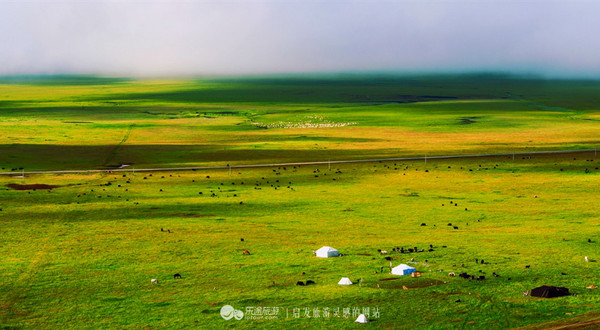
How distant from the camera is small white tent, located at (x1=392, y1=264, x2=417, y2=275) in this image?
88.0 ft

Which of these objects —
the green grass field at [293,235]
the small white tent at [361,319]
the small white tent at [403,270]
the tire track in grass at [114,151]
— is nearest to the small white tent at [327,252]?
the green grass field at [293,235]

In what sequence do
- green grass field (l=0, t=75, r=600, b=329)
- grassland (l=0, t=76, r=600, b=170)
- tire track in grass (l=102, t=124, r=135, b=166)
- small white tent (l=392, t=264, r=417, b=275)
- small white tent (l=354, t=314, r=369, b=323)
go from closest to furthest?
small white tent (l=354, t=314, r=369, b=323) < green grass field (l=0, t=75, r=600, b=329) < small white tent (l=392, t=264, r=417, b=275) < tire track in grass (l=102, t=124, r=135, b=166) < grassland (l=0, t=76, r=600, b=170)

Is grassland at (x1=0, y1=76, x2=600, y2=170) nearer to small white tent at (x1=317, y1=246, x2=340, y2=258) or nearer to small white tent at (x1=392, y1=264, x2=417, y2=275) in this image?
small white tent at (x1=317, y1=246, x2=340, y2=258)

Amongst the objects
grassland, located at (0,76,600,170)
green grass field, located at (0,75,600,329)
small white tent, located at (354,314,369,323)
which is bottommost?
grassland, located at (0,76,600,170)

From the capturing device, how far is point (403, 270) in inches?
1059

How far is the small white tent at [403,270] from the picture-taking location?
2683cm

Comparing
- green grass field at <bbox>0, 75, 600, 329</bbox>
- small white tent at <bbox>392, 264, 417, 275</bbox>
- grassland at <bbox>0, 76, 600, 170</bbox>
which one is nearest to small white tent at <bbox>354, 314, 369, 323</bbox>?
green grass field at <bbox>0, 75, 600, 329</bbox>

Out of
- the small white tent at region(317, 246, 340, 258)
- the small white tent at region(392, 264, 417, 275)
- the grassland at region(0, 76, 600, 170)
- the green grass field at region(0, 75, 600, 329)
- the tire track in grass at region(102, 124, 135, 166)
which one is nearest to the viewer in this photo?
the green grass field at region(0, 75, 600, 329)

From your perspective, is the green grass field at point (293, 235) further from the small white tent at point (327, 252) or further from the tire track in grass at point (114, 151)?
the small white tent at point (327, 252)

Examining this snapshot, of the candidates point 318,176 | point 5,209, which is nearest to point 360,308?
point 5,209

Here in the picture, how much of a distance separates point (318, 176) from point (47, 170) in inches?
1052

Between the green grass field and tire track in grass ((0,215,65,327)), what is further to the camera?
the green grass field

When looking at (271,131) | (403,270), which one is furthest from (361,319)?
(271,131)

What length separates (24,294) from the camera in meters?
25.4
